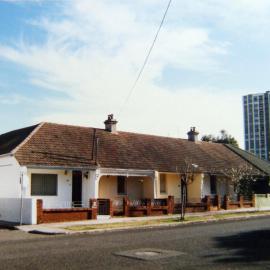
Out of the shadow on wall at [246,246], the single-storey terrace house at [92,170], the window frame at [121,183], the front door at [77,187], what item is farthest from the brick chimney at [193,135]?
the shadow on wall at [246,246]

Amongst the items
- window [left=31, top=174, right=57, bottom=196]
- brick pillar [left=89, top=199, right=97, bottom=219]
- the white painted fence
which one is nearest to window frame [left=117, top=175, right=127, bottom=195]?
window [left=31, top=174, right=57, bottom=196]

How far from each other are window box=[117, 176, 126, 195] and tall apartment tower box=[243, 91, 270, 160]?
15.1m

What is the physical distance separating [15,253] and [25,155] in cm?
1366

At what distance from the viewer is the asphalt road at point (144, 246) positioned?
10.6 meters

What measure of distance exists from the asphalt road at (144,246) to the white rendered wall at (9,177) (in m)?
7.69

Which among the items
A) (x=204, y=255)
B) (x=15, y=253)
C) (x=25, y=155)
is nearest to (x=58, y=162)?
(x=25, y=155)

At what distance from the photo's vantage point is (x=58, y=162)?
26.7 metres

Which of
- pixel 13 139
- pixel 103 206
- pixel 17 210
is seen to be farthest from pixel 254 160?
pixel 17 210

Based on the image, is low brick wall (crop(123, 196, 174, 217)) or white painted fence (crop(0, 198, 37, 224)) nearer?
white painted fence (crop(0, 198, 37, 224))

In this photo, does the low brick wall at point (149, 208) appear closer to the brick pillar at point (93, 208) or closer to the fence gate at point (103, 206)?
the fence gate at point (103, 206)

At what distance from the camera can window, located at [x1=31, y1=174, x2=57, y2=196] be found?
2636 cm

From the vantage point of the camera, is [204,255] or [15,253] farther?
[15,253]

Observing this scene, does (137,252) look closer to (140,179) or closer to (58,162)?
(58,162)

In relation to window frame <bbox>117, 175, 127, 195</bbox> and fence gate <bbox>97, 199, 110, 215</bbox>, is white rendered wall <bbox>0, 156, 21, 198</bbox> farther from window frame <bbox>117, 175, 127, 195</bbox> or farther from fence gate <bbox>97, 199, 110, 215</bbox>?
window frame <bbox>117, 175, 127, 195</bbox>
